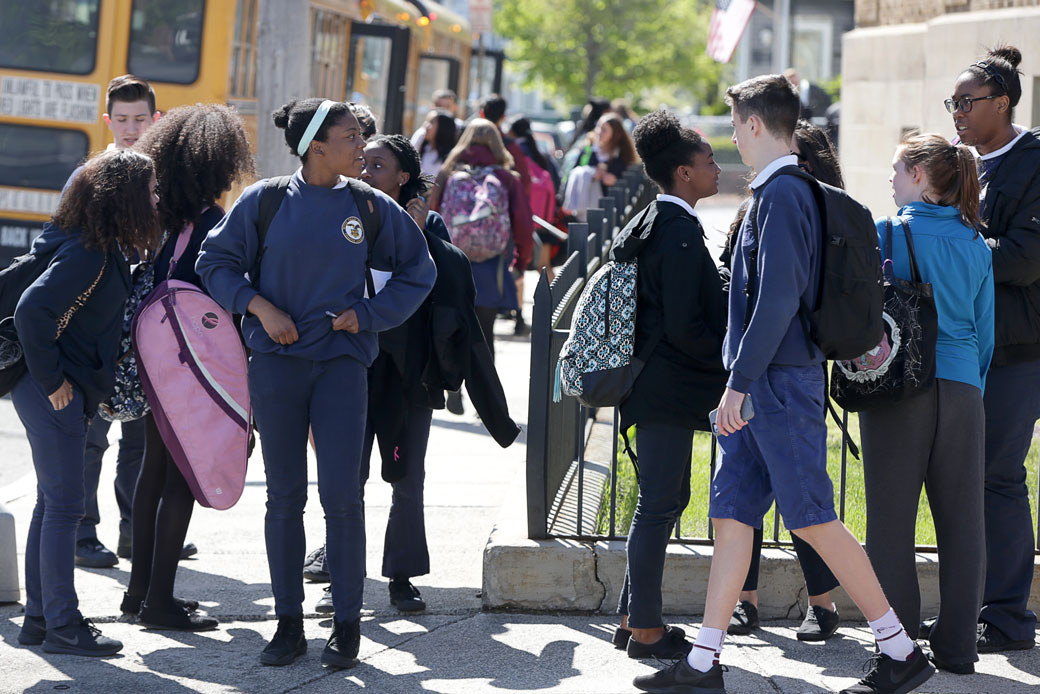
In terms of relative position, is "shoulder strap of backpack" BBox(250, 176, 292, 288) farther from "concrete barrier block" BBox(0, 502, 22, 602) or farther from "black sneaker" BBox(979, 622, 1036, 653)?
"black sneaker" BBox(979, 622, 1036, 653)

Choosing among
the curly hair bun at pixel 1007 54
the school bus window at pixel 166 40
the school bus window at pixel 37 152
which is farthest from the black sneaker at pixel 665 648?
the school bus window at pixel 37 152

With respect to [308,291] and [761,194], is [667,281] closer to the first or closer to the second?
[761,194]

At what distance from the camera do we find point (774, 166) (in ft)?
13.3

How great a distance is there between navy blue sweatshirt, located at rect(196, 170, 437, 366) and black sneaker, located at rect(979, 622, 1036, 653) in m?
2.26

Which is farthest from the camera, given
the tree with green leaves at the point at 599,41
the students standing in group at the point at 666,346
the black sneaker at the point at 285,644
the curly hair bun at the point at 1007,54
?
the tree with green leaves at the point at 599,41

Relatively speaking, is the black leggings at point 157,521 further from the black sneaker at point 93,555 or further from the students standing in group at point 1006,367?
the students standing in group at point 1006,367

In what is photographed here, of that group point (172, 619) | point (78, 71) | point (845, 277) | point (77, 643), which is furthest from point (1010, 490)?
point (78, 71)

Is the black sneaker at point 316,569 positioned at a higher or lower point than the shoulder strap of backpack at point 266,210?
lower

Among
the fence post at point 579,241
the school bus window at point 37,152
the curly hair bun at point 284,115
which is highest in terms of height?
the school bus window at point 37,152

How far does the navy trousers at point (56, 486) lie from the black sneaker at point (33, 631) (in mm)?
67

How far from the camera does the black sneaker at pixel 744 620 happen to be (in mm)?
4895

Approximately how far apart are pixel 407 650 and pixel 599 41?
43.3 meters

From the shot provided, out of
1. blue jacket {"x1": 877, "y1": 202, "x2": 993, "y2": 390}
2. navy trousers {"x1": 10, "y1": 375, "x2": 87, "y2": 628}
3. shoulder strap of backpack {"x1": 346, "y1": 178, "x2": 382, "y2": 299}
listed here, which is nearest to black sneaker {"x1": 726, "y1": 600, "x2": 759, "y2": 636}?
blue jacket {"x1": 877, "y1": 202, "x2": 993, "y2": 390}

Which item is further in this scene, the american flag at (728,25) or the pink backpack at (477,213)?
the american flag at (728,25)
